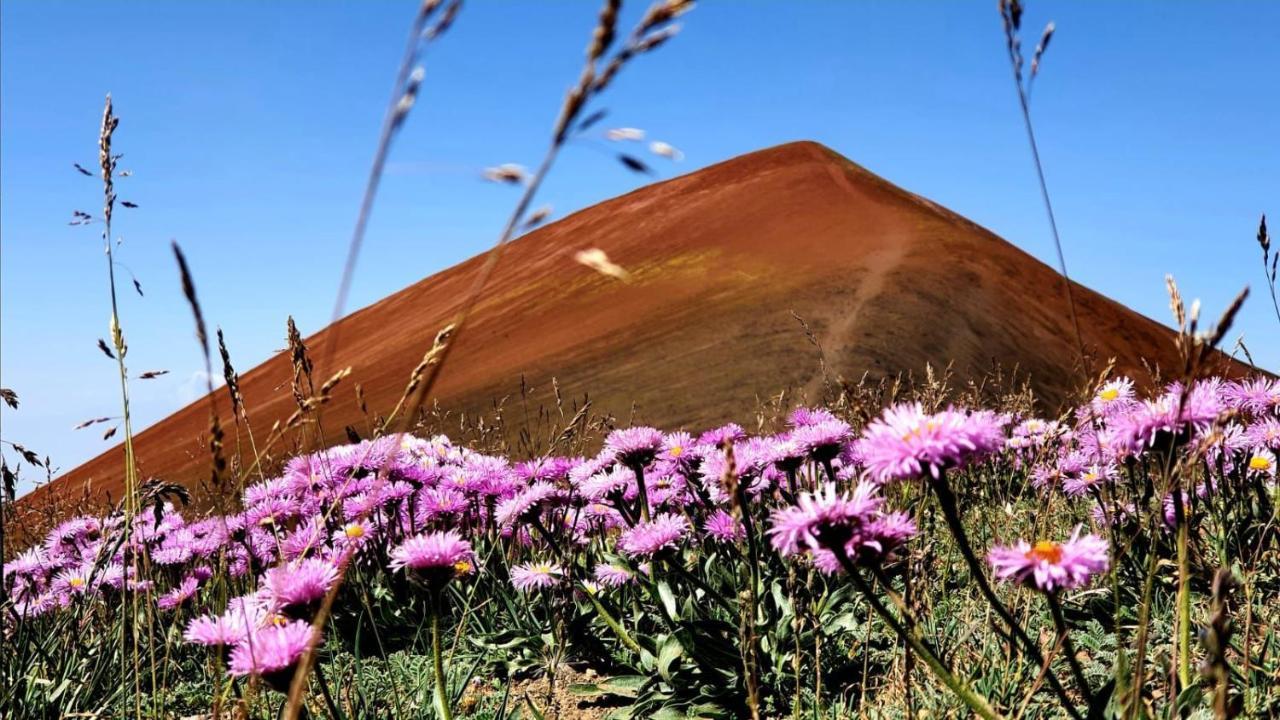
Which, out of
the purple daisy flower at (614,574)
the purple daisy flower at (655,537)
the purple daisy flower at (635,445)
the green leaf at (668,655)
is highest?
the purple daisy flower at (635,445)

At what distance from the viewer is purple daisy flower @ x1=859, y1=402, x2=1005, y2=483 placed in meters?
1.36

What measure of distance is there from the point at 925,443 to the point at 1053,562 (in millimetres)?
274

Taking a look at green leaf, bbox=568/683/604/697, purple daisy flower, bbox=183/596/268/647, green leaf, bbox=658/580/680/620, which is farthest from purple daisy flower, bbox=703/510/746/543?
purple daisy flower, bbox=183/596/268/647

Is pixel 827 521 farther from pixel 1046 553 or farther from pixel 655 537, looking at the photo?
pixel 655 537

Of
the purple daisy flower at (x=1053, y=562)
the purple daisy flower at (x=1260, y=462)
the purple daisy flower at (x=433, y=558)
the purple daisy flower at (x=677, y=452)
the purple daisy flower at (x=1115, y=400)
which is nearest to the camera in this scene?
the purple daisy flower at (x=1053, y=562)

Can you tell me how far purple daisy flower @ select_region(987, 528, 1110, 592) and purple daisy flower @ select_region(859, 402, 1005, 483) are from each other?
6.5 inches

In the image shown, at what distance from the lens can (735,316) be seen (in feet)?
84.4

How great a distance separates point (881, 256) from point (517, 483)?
27.0 m

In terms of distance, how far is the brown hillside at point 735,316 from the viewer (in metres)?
22.3

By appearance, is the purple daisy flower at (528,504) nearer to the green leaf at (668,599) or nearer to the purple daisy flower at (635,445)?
the purple daisy flower at (635,445)

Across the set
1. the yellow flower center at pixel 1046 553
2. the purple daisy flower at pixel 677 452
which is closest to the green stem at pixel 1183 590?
the yellow flower center at pixel 1046 553

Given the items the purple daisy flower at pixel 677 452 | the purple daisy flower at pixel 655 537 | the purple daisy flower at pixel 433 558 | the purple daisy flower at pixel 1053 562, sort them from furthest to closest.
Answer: the purple daisy flower at pixel 677 452, the purple daisy flower at pixel 655 537, the purple daisy flower at pixel 433 558, the purple daisy flower at pixel 1053 562

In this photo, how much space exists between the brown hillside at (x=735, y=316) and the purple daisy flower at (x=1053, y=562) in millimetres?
18032

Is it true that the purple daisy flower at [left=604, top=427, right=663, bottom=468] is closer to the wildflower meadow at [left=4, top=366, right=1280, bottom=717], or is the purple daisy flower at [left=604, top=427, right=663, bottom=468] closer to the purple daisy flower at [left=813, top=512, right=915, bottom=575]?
the wildflower meadow at [left=4, top=366, right=1280, bottom=717]
